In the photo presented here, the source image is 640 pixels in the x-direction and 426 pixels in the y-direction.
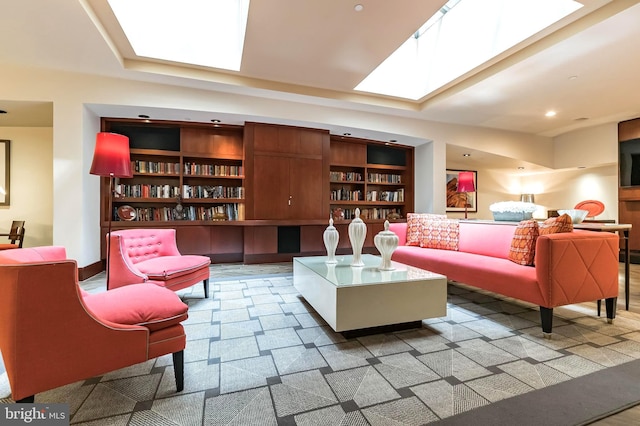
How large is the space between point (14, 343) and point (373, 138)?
5692 mm

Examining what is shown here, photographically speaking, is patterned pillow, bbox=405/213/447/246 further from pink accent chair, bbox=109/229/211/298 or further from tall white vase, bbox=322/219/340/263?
pink accent chair, bbox=109/229/211/298

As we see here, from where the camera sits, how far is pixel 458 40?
4172 mm

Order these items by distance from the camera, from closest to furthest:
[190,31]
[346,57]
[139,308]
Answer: [139,308] → [346,57] → [190,31]

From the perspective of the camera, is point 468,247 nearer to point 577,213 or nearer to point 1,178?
point 577,213

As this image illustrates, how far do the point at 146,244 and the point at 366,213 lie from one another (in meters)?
4.38

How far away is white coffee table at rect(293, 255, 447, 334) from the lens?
2020mm

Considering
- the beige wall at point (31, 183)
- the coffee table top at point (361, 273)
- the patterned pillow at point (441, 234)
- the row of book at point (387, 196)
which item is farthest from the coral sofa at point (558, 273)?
the beige wall at point (31, 183)

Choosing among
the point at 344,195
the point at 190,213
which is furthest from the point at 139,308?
the point at 344,195

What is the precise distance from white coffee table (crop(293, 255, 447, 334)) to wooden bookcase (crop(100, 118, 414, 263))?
2.88 m

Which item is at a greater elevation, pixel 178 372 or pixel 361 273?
pixel 361 273

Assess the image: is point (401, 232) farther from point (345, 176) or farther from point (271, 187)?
point (271, 187)

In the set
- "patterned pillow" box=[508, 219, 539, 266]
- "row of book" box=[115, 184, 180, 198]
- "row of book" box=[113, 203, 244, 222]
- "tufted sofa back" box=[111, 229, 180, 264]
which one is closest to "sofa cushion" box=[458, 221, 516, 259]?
"patterned pillow" box=[508, 219, 539, 266]

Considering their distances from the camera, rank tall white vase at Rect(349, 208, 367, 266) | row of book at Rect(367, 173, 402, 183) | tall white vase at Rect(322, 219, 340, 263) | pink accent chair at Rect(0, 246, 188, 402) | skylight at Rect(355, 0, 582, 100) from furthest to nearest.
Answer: row of book at Rect(367, 173, 402, 183)
skylight at Rect(355, 0, 582, 100)
tall white vase at Rect(322, 219, 340, 263)
tall white vase at Rect(349, 208, 367, 266)
pink accent chair at Rect(0, 246, 188, 402)

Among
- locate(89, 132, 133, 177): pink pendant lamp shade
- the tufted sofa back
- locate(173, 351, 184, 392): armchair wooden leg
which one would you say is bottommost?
locate(173, 351, 184, 392): armchair wooden leg
